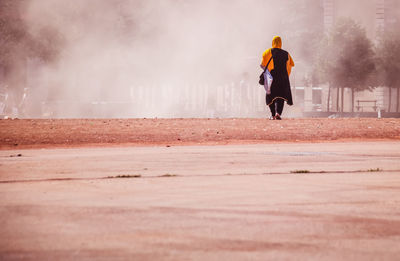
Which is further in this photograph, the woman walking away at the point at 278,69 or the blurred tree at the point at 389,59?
the blurred tree at the point at 389,59

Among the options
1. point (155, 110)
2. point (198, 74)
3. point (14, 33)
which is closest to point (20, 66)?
point (14, 33)

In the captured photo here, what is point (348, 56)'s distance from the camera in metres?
40.0

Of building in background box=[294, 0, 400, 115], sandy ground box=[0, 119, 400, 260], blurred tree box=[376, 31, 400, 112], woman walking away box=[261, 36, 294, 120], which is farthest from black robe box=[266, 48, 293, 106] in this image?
building in background box=[294, 0, 400, 115]

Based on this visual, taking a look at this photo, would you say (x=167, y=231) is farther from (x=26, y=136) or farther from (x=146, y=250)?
(x=26, y=136)

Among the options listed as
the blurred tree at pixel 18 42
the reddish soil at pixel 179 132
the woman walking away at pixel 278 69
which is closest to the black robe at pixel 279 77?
the woman walking away at pixel 278 69

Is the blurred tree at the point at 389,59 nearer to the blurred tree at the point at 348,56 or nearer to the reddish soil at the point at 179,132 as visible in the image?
the blurred tree at the point at 348,56

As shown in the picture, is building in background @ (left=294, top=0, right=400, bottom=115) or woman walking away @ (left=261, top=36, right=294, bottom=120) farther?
building in background @ (left=294, top=0, right=400, bottom=115)

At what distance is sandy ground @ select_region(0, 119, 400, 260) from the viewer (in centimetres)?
316

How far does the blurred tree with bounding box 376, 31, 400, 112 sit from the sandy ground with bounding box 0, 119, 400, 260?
1324 inches

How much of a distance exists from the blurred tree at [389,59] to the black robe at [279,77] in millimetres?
27730

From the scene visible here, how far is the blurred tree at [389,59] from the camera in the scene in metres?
41.0

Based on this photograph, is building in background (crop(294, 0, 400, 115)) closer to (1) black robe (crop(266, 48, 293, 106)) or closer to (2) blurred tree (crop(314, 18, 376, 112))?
(2) blurred tree (crop(314, 18, 376, 112))

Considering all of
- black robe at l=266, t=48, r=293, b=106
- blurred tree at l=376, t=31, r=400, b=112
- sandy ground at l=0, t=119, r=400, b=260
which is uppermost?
blurred tree at l=376, t=31, r=400, b=112

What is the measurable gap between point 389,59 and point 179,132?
31.0 meters
